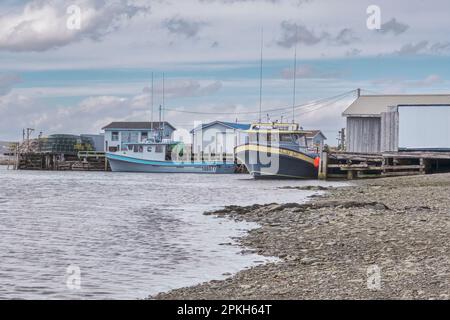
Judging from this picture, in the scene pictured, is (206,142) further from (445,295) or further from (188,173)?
(445,295)

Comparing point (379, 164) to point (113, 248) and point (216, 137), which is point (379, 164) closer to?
point (216, 137)

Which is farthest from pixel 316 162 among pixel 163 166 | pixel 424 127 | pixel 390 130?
pixel 163 166

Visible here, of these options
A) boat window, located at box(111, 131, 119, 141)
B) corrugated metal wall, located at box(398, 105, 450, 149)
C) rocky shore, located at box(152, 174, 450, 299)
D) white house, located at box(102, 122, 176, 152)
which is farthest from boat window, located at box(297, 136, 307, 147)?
boat window, located at box(111, 131, 119, 141)

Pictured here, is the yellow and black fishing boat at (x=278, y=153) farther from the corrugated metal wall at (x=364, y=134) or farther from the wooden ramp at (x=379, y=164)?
the corrugated metal wall at (x=364, y=134)

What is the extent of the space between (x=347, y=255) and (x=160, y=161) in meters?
67.2

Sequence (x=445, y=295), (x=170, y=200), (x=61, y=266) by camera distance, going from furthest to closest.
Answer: (x=170, y=200) < (x=61, y=266) < (x=445, y=295)

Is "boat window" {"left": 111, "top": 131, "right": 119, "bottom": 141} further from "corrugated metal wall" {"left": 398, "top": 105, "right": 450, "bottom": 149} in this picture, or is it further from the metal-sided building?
"corrugated metal wall" {"left": 398, "top": 105, "right": 450, "bottom": 149}

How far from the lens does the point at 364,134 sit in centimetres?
6016

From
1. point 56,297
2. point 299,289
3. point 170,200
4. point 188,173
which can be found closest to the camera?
point 299,289

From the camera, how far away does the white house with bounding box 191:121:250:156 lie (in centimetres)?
8631

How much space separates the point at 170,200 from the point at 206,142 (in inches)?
2042

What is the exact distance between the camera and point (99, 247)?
1828 centimetres
